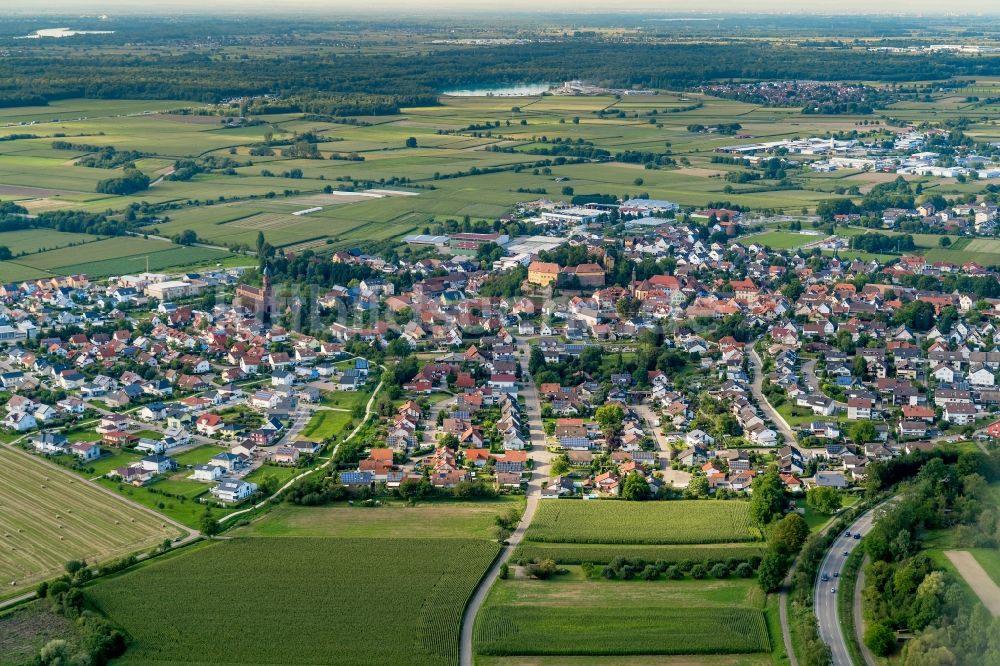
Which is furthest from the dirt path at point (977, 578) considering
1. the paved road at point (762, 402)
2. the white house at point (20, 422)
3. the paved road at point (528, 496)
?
the white house at point (20, 422)

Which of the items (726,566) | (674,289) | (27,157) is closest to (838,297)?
(674,289)

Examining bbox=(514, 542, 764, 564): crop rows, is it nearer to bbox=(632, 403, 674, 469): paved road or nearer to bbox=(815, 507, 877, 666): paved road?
bbox=(815, 507, 877, 666): paved road

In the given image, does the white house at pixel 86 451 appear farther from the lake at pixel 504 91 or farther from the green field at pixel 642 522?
the lake at pixel 504 91

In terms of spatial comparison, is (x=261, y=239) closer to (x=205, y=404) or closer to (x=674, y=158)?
(x=205, y=404)

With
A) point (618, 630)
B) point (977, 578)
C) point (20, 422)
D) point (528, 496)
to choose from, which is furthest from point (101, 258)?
point (977, 578)

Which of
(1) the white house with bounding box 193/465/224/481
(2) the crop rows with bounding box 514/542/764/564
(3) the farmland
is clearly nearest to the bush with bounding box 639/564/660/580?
(2) the crop rows with bounding box 514/542/764/564

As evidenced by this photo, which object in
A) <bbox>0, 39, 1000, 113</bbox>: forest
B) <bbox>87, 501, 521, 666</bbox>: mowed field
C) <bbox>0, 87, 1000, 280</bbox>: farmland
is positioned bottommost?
<bbox>87, 501, 521, 666</bbox>: mowed field
